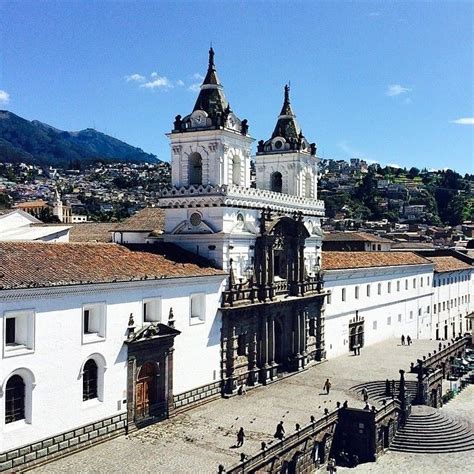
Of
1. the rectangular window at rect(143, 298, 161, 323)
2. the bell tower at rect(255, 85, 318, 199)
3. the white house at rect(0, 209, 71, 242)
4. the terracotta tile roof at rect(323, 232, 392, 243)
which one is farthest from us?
the terracotta tile roof at rect(323, 232, 392, 243)

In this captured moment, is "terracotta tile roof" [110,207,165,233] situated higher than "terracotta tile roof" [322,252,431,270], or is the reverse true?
"terracotta tile roof" [110,207,165,233]

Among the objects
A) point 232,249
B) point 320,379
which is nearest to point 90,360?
point 232,249

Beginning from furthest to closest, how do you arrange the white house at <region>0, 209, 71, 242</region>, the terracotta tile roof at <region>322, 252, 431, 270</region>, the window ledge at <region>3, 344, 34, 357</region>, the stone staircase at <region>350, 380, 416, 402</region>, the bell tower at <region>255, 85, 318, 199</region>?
1. the terracotta tile roof at <region>322, 252, 431, 270</region>
2. the bell tower at <region>255, 85, 318, 199</region>
3. the stone staircase at <region>350, 380, 416, 402</region>
4. the white house at <region>0, 209, 71, 242</region>
5. the window ledge at <region>3, 344, 34, 357</region>

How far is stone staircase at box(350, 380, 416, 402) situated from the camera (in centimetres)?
3404

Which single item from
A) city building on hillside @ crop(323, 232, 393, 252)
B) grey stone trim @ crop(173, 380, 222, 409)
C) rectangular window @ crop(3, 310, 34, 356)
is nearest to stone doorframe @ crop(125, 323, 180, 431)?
grey stone trim @ crop(173, 380, 222, 409)

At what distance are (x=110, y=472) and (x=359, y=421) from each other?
529 inches

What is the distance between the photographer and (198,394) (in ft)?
98.9

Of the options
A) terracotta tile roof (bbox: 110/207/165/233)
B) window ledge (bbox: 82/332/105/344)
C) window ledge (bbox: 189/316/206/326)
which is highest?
terracotta tile roof (bbox: 110/207/165/233)

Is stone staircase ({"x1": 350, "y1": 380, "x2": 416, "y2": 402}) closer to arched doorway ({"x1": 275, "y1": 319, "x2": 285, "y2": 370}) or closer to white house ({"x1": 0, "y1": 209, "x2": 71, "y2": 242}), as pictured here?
arched doorway ({"x1": 275, "y1": 319, "x2": 285, "y2": 370})

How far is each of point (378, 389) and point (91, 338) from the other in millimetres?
17901

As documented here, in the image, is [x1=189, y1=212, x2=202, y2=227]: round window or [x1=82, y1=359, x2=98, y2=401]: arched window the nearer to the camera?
[x1=82, y1=359, x2=98, y2=401]: arched window

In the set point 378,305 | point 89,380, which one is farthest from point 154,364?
point 378,305

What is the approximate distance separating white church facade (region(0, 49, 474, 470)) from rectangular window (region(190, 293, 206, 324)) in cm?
8

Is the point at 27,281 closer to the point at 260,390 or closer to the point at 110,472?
the point at 110,472
